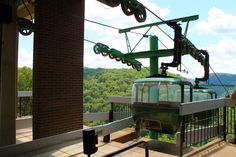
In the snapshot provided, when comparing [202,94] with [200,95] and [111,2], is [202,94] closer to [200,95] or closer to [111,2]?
[200,95]

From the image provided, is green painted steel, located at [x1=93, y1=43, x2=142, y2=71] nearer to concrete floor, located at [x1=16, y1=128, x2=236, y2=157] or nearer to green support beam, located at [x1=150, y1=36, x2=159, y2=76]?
green support beam, located at [x1=150, y1=36, x2=159, y2=76]

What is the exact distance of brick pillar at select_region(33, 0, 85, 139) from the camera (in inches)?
300

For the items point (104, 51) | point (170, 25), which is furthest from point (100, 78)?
point (170, 25)

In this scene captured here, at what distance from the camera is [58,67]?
8.17 meters

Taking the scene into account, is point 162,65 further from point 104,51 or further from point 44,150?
point 104,51

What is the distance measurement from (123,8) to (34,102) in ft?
14.1

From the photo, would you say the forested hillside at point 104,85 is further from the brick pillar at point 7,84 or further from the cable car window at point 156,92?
the brick pillar at point 7,84

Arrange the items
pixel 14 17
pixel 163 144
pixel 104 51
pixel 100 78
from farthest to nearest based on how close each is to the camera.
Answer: pixel 100 78
pixel 104 51
pixel 163 144
pixel 14 17

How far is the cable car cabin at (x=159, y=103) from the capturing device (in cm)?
755

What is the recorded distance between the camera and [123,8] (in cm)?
892

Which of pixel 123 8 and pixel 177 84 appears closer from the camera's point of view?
pixel 177 84

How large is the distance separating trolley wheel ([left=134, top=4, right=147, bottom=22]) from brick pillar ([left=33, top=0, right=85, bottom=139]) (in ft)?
6.32

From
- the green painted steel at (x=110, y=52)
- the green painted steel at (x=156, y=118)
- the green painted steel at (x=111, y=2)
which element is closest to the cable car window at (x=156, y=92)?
the green painted steel at (x=156, y=118)

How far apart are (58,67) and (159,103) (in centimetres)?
333
